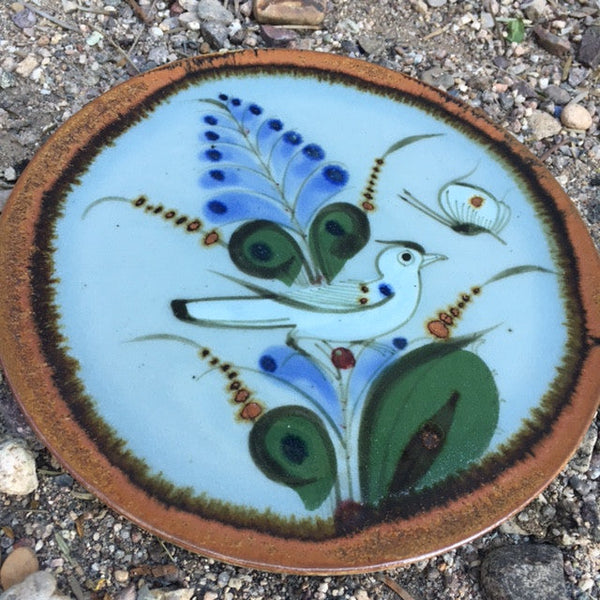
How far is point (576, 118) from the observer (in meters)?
1.92

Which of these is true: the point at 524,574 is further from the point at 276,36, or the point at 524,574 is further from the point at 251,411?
the point at 276,36

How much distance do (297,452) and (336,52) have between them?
118cm

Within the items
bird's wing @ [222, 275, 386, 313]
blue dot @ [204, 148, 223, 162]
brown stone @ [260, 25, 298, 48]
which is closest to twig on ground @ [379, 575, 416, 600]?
bird's wing @ [222, 275, 386, 313]

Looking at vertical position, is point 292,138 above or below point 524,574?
above

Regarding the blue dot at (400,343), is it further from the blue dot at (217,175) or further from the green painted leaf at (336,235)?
the blue dot at (217,175)

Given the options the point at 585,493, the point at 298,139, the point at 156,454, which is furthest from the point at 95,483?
the point at 585,493

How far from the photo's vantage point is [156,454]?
116 centimetres

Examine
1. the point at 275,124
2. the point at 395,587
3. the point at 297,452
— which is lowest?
the point at 395,587

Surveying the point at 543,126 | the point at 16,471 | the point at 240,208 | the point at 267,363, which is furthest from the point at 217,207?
the point at 543,126

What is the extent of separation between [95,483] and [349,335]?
19.0 inches

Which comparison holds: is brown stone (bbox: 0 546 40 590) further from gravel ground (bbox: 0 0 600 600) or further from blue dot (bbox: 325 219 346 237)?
blue dot (bbox: 325 219 346 237)

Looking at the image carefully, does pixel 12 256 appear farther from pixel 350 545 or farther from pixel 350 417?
pixel 350 545

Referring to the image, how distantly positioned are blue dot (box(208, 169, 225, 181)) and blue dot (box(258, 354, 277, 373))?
388 millimetres

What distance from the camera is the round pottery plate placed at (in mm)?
1148
